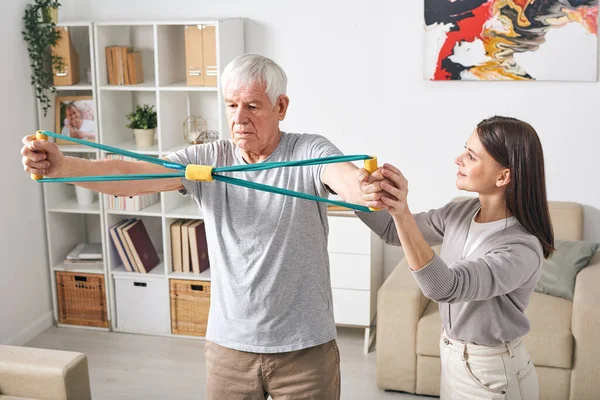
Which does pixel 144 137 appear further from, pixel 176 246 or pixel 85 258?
pixel 85 258

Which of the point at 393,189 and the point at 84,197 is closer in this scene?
the point at 393,189

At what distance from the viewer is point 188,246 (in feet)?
13.9

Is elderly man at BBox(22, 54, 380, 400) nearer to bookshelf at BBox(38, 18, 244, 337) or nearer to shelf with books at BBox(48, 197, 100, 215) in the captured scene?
bookshelf at BBox(38, 18, 244, 337)

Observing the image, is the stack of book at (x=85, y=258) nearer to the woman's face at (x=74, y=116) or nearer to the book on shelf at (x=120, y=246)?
the book on shelf at (x=120, y=246)

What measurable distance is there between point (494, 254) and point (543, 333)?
1.68m

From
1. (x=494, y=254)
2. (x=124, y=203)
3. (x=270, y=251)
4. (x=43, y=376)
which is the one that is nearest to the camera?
(x=494, y=254)

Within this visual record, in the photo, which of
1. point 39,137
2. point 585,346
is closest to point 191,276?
point 585,346

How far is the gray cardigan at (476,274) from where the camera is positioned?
1.66 m

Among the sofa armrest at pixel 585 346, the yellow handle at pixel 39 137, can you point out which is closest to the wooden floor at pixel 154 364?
the sofa armrest at pixel 585 346

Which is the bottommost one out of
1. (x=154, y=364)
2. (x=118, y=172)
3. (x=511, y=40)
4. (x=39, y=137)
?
(x=154, y=364)

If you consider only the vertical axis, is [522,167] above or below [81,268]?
above

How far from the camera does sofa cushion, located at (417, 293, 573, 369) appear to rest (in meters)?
3.27

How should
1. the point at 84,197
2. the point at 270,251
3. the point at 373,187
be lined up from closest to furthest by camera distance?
the point at 373,187
the point at 270,251
the point at 84,197

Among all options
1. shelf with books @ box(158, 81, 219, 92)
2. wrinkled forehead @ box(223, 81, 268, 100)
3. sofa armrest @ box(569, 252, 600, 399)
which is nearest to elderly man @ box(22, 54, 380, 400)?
wrinkled forehead @ box(223, 81, 268, 100)
